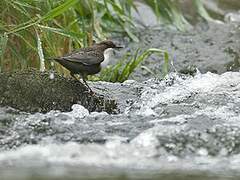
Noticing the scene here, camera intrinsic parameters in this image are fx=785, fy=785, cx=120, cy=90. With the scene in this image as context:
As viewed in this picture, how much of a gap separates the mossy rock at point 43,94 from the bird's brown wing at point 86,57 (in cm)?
12

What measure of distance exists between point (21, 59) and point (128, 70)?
120cm

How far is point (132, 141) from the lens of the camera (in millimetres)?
3764

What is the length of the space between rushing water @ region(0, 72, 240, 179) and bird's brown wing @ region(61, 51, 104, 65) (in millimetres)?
326

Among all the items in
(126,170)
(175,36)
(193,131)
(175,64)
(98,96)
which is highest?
(175,36)

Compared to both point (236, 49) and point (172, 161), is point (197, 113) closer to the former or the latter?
point (172, 161)

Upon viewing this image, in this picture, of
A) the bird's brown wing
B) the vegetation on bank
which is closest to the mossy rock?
the bird's brown wing

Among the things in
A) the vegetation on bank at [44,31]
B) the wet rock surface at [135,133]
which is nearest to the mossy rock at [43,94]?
the wet rock surface at [135,133]

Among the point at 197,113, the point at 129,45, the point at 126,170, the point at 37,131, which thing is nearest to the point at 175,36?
the point at 129,45

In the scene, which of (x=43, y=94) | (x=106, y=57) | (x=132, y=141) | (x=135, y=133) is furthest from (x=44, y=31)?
(x=132, y=141)

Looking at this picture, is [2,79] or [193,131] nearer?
[193,131]

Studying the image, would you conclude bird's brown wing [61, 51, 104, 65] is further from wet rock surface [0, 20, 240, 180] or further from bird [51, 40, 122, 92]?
wet rock surface [0, 20, 240, 180]

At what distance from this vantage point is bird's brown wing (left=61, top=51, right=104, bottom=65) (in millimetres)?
4613

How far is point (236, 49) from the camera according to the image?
7449 millimetres

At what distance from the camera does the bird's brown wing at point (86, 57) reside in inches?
182
